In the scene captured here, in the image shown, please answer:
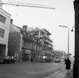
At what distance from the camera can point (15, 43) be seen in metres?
42.7

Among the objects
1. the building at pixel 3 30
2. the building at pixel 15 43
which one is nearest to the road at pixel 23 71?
the building at pixel 3 30

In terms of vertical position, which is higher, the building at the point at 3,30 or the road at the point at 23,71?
the building at the point at 3,30

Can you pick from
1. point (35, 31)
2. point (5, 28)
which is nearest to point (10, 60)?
point (5, 28)

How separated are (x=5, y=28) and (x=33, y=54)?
19.5 m

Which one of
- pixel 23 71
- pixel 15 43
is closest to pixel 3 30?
pixel 15 43

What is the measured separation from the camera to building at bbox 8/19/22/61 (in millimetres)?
41391

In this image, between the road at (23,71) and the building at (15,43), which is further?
the building at (15,43)

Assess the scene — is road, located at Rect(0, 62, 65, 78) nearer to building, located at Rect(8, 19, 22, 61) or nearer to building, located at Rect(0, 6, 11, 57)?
building, located at Rect(0, 6, 11, 57)

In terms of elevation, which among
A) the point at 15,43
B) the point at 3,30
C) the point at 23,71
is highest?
the point at 3,30

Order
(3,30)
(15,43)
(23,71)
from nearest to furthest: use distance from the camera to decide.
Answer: (23,71)
(3,30)
(15,43)

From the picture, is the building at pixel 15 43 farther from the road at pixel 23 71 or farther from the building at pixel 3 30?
the road at pixel 23 71

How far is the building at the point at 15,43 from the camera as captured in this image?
4139 cm

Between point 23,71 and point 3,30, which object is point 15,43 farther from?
point 23,71

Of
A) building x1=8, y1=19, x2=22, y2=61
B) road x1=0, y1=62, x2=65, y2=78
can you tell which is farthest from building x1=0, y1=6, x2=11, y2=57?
road x1=0, y1=62, x2=65, y2=78
